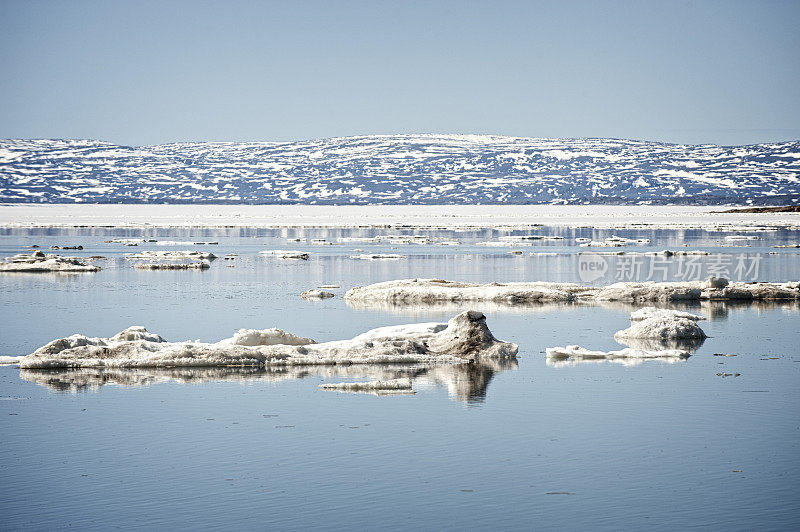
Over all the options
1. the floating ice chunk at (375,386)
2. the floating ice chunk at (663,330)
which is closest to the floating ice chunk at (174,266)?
the floating ice chunk at (663,330)

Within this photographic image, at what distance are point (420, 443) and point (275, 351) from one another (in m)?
3.76

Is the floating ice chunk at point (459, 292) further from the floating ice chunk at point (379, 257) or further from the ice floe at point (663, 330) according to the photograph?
the floating ice chunk at point (379, 257)

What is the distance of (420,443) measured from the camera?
819cm

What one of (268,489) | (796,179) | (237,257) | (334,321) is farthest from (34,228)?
(796,179)

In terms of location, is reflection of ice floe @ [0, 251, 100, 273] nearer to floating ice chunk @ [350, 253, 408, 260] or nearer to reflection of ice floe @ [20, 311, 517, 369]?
floating ice chunk @ [350, 253, 408, 260]

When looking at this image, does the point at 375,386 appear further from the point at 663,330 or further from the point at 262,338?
the point at 663,330

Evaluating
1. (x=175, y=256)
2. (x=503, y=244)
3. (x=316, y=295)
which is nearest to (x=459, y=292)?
(x=316, y=295)

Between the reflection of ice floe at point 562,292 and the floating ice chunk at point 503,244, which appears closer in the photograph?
the reflection of ice floe at point 562,292

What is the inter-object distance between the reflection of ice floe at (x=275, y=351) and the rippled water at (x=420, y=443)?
0.82ft

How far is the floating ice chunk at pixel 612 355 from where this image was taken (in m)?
12.0

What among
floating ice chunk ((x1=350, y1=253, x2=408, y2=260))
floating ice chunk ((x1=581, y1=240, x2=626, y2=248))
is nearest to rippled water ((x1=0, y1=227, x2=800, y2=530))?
floating ice chunk ((x1=350, y1=253, x2=408, y2=260))

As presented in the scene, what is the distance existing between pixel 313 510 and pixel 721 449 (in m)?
3.15

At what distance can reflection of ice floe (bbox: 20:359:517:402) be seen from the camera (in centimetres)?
1053

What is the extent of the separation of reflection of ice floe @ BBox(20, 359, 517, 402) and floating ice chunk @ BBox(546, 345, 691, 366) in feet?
2.58
